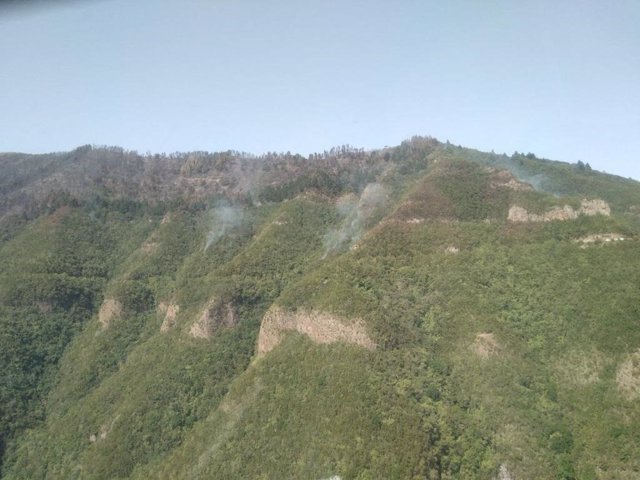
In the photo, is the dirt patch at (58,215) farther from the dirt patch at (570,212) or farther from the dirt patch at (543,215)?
the dirt patch at (570,212)

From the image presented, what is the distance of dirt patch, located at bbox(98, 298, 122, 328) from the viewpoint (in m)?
64.1

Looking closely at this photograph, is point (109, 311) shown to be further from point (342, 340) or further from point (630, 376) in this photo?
point (630, 376)

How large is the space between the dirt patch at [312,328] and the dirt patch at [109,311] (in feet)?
80.2

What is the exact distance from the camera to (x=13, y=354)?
191 ft

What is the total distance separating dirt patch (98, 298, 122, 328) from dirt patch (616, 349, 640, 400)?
4933cm

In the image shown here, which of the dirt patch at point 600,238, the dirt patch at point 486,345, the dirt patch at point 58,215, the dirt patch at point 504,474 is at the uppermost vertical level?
the dirt patch at point 600,238

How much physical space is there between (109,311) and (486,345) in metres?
42.5

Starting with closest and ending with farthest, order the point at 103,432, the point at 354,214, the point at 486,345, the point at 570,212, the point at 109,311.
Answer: the point at 486,345 → the point at 103,432 → the point at 570,212 → the point at 109,311 → the point at 354,214

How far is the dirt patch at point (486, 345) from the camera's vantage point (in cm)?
3875

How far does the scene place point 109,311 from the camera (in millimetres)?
64750

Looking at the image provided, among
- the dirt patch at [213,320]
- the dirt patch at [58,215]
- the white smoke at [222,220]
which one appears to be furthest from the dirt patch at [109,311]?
the dirt patch at [58,215]

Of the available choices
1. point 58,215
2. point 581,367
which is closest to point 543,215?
point 581,367

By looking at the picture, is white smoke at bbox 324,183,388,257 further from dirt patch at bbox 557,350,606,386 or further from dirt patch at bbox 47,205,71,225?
dirt patch at bbox 47,205,71,225

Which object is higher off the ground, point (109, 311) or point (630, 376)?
point (630, 376)
